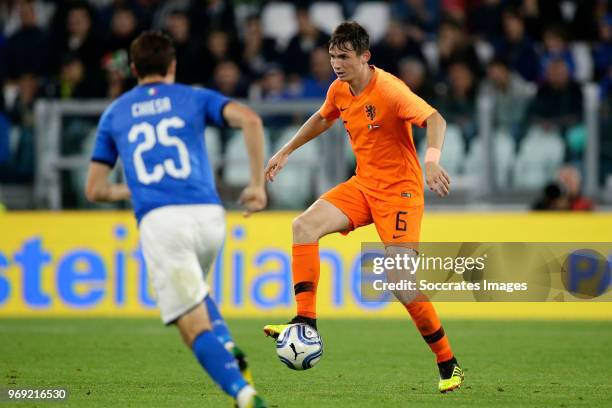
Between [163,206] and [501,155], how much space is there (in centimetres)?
893

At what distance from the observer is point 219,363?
6.17m

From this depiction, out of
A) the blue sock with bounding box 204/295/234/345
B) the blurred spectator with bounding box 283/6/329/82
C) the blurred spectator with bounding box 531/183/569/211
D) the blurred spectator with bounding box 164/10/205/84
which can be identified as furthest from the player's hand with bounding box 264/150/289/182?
the blurred spectator with bounding box 283/6/329/82

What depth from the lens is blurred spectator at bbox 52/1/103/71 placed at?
16.3 meters

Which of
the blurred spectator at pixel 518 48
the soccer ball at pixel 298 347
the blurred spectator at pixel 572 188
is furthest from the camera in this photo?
the blurred spectator at pixel 518 48

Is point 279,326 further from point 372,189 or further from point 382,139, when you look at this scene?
point 382,139

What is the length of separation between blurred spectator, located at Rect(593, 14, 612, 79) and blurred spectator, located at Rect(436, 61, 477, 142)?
222 centimetres

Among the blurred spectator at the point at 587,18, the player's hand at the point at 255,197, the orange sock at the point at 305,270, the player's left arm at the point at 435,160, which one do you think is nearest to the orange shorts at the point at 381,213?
the orange sock at the point at 305,270

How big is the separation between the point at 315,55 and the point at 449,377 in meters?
8.20

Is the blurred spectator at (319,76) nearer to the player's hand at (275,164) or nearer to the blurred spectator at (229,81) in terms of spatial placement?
the blurred spectator at (229,81)

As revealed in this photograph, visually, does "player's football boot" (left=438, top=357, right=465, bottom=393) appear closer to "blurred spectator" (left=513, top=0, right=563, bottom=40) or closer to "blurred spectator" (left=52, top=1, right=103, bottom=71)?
"blurred spectator" (left=52, top=1, right=103, bottom=71)

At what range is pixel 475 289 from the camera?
1390cm

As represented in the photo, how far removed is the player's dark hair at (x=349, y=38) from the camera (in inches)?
324

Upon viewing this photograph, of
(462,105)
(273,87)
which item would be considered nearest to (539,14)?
(462,105)

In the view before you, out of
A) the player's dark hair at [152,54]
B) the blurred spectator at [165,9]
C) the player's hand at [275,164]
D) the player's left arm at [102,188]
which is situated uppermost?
the blurred spectator at [165,9]
